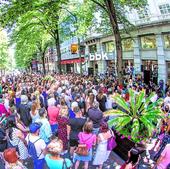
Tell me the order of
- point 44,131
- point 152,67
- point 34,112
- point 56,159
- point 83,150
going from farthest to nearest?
point 152,67, point 34,112, point 44,131, point 83,150, point 56,159

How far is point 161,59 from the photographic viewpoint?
27.4m

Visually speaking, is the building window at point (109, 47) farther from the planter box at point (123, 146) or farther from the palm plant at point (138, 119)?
the palm plant at point (138, 119)

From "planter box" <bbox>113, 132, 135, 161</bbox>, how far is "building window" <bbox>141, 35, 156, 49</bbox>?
20.4 metres

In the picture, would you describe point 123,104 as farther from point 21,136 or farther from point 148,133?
point 21,136

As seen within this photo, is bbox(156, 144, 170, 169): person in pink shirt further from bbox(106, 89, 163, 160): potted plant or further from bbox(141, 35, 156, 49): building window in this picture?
bbox(141, 35, 156, 49): building window

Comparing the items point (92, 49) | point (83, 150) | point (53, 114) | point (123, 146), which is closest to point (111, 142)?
point (123, 146)

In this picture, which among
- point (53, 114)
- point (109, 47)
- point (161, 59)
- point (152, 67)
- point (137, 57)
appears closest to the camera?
point (53, 114)

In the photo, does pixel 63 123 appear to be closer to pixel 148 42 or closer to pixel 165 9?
pixel 165 9

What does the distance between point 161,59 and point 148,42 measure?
3002mm

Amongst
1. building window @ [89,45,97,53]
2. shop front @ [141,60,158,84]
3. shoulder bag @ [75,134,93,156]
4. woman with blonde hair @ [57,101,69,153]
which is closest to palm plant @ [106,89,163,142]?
shoulder bag @ [75,134,93,156]

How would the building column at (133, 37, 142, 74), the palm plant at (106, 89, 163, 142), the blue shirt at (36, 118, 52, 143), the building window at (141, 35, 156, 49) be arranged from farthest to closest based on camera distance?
the building column at (133, 37, 142, 74), the building window at (141, 35, 156, 49), the blue shirt at (36, 118, 52, 143), the palm plant at (106, 89, 163, 142)

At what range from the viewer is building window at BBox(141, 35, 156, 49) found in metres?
29.0

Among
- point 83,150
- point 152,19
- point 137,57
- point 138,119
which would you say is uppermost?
point 152,19

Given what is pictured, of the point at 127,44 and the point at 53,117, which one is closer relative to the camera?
the point at 53,117
